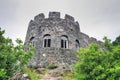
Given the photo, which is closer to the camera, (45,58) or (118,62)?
(118,62)

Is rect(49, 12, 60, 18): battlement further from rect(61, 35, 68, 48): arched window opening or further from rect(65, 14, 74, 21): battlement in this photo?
rect(61, 35, 68, 48): arched window opening

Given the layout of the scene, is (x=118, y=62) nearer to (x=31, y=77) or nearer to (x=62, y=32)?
(x=31, y=77)

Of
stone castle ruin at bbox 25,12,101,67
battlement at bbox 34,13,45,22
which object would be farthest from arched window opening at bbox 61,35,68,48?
battlement at bbox 34,13,45,22

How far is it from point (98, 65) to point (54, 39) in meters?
15.4

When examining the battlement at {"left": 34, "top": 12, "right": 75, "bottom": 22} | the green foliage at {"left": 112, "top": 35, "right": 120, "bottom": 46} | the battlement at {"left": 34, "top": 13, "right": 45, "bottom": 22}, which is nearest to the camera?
the battlement at {"left": 34, "top": 12, "right": 75, "bottom": 22}

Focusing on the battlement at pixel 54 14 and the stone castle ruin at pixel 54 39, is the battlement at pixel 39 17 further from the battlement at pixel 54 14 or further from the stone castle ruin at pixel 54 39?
the battlement at pixel 54 14

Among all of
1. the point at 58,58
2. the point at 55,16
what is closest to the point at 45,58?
the point at 58,58

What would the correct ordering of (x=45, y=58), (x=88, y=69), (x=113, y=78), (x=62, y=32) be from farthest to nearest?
(x=62, y=32), (x=45, y=58), (x=88, y=69), (x=113, y=78)

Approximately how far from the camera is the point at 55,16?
38.2 metres

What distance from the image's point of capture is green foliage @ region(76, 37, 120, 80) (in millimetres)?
20125

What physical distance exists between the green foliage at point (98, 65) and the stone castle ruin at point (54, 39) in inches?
456

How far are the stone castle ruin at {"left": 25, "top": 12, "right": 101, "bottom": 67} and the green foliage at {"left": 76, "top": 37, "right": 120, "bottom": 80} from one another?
38.0 ft

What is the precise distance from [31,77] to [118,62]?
280 inches

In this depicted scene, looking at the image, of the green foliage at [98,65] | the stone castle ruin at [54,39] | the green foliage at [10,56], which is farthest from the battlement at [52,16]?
the green foliage at [98,65]
